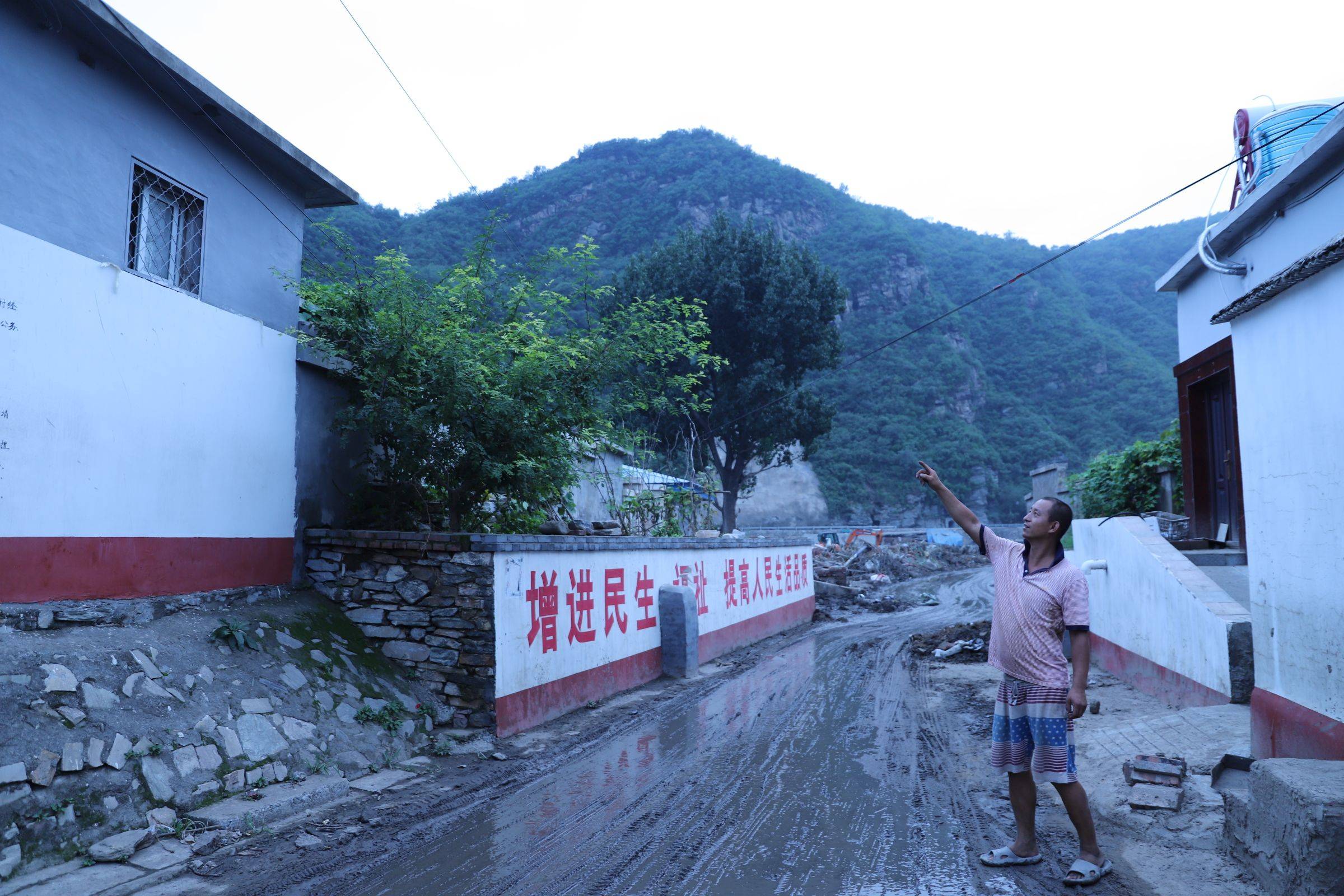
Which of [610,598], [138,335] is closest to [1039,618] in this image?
[610,598]

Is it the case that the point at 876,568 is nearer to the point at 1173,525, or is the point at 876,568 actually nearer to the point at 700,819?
the point at 1173,525

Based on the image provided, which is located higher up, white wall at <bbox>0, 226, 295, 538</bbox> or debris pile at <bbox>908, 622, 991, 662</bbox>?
white wall at <bbox>0, 226, 295, 538</bbox>

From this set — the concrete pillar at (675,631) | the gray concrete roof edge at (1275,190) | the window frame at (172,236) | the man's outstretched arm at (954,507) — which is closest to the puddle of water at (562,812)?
the concrete pillar at (675,631)

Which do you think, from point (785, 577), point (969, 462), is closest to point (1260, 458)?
point (785, 577)

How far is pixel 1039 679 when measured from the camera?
4.21 m

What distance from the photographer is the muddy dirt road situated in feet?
14.1

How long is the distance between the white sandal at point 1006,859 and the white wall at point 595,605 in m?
4.47

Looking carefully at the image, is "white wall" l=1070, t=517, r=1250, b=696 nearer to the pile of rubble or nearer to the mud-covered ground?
the mud-covered ground

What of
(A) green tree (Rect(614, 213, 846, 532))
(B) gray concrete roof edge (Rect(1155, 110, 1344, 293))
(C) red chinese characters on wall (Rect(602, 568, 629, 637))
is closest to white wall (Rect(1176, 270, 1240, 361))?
(B) gray concrete roof edge (Rect(1155, 110, 1344, 293))

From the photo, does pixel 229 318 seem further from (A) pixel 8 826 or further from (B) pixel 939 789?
(B) pixel 939 789

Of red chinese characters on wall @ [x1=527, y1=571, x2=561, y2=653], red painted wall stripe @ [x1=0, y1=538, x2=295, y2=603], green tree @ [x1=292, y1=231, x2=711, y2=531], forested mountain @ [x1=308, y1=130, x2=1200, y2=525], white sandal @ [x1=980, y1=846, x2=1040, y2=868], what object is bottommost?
white sandal @ [x1=980, y1=846, x2=1040, y2=868]

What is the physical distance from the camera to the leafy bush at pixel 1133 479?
1306 cm

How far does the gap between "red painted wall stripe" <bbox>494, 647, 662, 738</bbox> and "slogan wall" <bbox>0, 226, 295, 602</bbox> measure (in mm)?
2574

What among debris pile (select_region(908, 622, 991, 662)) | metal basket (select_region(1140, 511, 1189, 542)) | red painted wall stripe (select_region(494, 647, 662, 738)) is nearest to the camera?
red painted wall stripe (select_region(494, 647, 662, 738))
